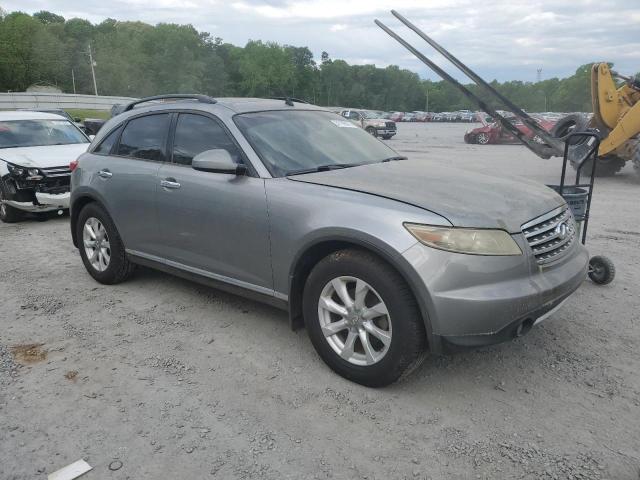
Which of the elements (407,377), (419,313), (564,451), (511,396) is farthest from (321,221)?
(564,451)

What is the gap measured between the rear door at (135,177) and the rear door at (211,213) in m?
0.14

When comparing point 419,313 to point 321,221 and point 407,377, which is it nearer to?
point 407,377

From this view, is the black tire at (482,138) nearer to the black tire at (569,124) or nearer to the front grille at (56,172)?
the black tire at (569,124)

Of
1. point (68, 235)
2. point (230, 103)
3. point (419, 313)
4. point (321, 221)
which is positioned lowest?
point (68, 235)

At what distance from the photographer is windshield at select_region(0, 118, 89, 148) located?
9.14 metres

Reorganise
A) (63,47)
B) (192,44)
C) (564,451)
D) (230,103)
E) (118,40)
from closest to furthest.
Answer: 1. (564,451)
2. (230,103)
3. (63,47)
4. (118,40)
5. (192,44)

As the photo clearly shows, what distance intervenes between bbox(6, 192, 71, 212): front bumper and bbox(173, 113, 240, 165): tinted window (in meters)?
4.83

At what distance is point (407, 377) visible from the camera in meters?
3.32

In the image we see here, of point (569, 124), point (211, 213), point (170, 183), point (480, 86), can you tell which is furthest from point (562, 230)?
point (569, 124)

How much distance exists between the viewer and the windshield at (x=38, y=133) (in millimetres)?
9141

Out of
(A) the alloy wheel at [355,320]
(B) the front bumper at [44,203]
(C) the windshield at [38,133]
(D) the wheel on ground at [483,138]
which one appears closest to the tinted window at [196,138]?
(A) the alloy wheel at [355,320]

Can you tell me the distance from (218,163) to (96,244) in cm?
228

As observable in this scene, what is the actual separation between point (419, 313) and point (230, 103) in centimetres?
237

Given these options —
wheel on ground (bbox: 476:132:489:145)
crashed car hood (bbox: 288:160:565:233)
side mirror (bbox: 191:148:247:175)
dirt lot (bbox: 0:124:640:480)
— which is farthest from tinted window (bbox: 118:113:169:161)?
wheel on ground (bbox: 476:132:489:145)
